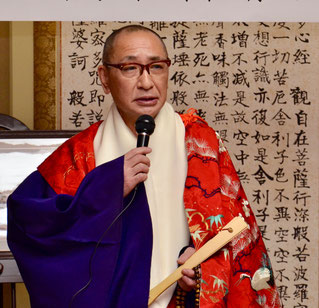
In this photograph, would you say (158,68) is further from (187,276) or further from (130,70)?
(187,276)

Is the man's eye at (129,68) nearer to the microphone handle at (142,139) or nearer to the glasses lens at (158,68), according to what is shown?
the glasses lens at (158,68)

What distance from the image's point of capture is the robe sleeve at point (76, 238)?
5.79 feet

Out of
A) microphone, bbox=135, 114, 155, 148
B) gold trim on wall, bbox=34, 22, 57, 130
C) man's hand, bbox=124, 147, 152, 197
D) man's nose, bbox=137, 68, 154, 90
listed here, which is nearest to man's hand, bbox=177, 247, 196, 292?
man's hand, bbox=124, 147, 152, 197

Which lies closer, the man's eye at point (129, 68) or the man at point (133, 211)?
the man at point (133, 211)

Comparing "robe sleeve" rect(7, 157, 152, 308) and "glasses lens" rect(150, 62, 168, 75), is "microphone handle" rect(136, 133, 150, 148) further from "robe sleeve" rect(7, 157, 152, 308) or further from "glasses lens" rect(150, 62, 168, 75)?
"glasses lens" rect(150, 62, 168, 75)

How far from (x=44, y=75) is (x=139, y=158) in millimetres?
1387

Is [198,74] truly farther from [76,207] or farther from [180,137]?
[76,207]

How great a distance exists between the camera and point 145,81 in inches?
72.7

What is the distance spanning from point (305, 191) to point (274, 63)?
611 millimetres

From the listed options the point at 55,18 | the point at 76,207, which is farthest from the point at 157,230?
the point at 55,18

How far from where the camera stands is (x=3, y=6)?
7.43 feet

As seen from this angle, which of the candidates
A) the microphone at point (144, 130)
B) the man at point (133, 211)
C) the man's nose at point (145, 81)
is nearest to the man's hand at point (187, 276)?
the man at point (133, 211)

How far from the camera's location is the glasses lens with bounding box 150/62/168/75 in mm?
1884

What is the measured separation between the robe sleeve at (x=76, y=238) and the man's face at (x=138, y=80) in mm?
206
